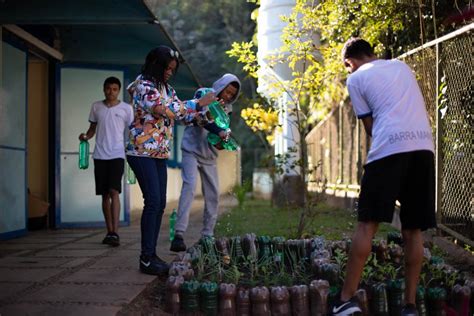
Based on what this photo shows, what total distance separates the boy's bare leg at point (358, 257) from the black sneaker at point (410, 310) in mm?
307

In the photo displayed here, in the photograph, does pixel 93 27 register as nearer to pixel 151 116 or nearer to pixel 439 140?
pixel 151 116

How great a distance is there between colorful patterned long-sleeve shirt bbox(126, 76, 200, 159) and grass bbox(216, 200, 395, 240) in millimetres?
2190

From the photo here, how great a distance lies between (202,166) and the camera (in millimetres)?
5789

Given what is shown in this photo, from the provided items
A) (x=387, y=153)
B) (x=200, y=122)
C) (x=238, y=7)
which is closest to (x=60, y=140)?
(x=200, y=122)

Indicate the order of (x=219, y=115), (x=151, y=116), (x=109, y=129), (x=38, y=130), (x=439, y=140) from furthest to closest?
1. (x=38, y=130)
2. (x=109, y=129)
3. (x=439, y=140)
4. (x=219, y=115)
5. (x=151, y=116)

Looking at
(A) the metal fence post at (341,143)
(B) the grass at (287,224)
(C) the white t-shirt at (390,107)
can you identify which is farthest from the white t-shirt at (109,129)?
(A) the metal fence post at (341,143)

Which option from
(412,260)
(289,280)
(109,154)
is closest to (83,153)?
(109,154)

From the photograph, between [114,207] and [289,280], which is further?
[114,207]

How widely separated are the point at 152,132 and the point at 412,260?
2019 millimetres

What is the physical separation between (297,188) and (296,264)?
6.19 m

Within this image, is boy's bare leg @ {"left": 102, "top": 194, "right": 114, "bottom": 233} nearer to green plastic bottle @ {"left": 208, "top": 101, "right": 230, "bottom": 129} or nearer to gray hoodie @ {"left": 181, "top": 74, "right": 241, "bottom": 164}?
gray hoodie @ {"left": 181, "top": 74, "right": 241, "bottom": 164}

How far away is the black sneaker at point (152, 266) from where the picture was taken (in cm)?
429

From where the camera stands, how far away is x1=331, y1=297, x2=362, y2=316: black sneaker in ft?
10.9

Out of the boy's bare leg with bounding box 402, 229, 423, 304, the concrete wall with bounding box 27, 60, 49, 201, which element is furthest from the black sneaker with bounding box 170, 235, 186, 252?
the concrete wall with bounding box 27, 60, 49, 201
